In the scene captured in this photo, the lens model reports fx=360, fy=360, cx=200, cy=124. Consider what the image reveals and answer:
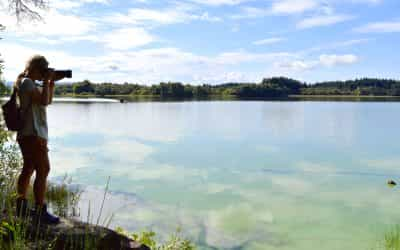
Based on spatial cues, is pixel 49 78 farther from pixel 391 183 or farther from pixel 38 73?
pixel 391 183

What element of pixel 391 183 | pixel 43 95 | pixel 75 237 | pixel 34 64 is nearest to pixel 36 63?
pixel 34 64

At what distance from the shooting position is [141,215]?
7.03 meters

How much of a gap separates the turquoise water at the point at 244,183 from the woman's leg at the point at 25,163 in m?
3.22

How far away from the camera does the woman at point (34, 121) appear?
3.10 meters

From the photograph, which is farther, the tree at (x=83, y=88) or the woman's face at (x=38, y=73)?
the tree at (x=83, y=88)

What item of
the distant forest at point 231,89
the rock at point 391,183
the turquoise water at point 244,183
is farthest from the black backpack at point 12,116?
the distant forest at point 231,89

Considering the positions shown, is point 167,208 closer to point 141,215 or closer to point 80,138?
point 141,215

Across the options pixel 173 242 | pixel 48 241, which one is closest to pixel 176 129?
pixel 173 242

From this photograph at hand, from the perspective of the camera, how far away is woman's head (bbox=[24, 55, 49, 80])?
10.4 feet

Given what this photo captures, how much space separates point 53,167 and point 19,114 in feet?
28.6

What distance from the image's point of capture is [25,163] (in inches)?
126

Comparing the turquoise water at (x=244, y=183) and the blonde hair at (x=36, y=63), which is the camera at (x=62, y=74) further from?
the turquoise water at (x=244, y=183)

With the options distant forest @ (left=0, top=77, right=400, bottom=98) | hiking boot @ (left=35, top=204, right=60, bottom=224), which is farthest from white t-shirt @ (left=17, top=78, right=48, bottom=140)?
distant forest @ (left=0, top=77, right=400, bottom=98)

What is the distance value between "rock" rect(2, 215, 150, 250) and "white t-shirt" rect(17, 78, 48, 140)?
30.2 inches
